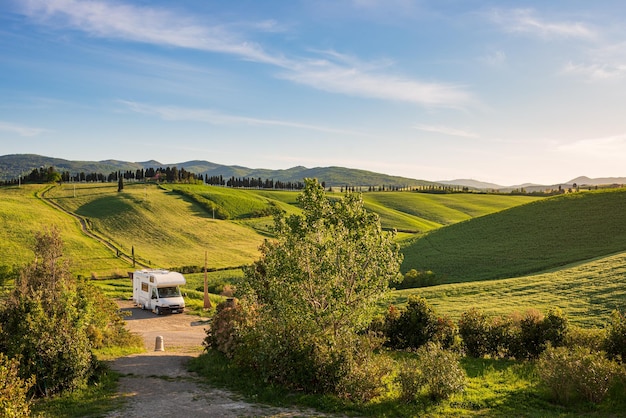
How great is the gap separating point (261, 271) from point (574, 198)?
64.1m

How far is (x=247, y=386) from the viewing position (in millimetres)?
17859

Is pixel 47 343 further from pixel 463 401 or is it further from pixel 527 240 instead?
pixel 527 240

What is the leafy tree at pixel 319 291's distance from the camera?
1734 centimetres

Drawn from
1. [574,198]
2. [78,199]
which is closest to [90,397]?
[574,198]

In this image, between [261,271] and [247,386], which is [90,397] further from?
[261,271]

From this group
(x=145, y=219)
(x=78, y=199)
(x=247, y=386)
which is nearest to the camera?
(x=247, y=386)

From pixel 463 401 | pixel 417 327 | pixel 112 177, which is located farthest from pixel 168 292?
pixel 112 177

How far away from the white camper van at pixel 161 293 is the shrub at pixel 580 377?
1228 inches

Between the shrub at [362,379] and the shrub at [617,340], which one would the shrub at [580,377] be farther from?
the shrub at [362,379]

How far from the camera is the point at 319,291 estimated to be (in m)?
18.3

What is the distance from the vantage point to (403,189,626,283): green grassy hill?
167ft

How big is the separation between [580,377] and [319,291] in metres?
9.13

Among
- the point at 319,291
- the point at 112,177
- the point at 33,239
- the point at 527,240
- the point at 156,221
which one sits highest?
the point at 112,177

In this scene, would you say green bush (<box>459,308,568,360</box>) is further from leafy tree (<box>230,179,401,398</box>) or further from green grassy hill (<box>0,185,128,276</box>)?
green grassy hill (<box>0,185,128,276</box>)
